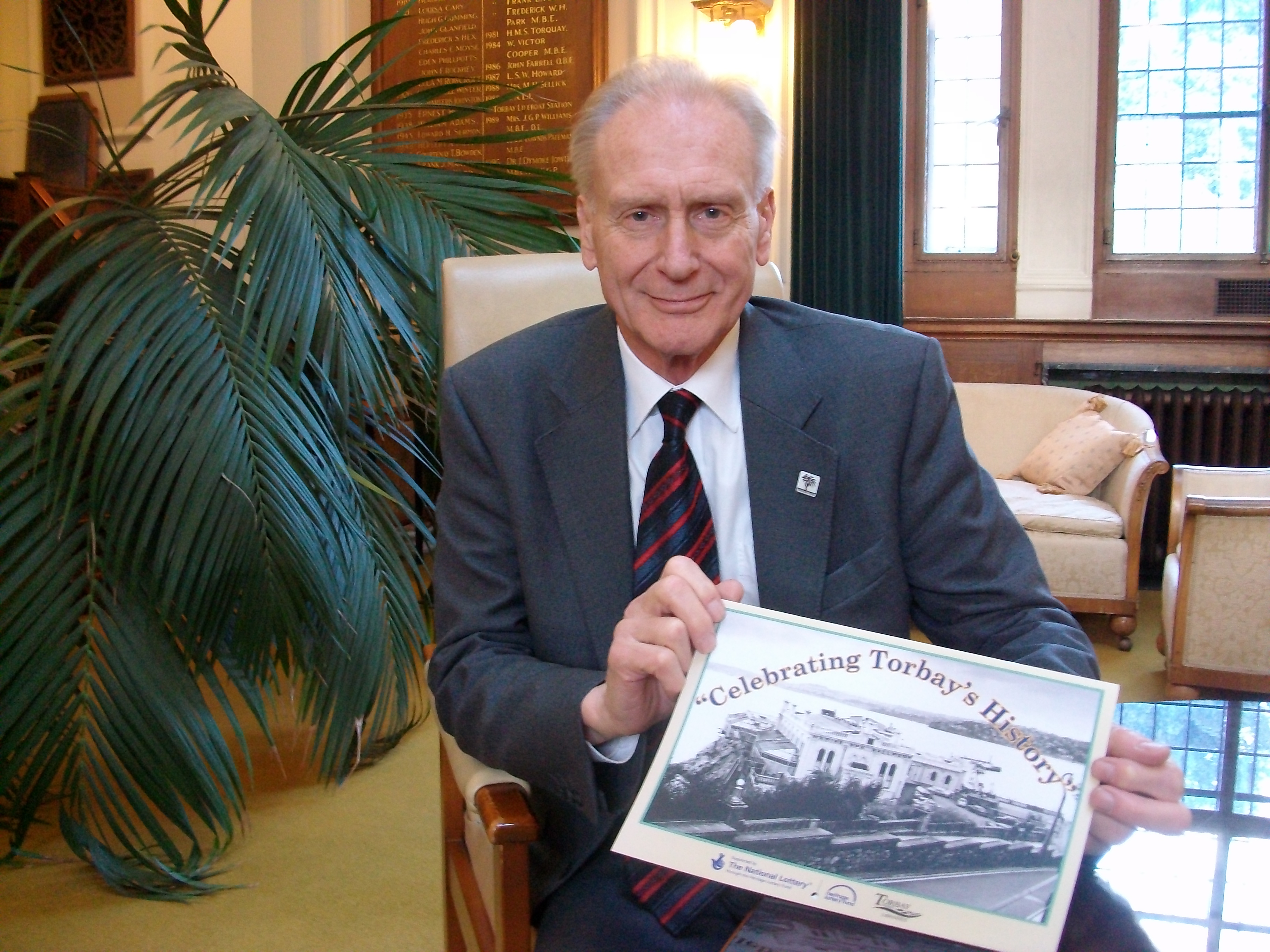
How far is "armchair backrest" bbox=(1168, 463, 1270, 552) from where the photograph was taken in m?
3.94

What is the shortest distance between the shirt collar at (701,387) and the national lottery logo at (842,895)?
0.62 meters

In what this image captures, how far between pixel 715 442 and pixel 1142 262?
5.00 meters

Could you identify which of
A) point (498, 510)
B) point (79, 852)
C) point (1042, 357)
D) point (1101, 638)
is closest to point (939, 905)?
point (498, 510)

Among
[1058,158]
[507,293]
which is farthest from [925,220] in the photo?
[507,293]

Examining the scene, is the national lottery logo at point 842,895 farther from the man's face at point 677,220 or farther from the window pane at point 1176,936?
the man's face at point 677,220

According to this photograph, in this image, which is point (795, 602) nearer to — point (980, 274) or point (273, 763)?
point (273, 763)

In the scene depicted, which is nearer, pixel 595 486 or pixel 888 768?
pixel 888 768

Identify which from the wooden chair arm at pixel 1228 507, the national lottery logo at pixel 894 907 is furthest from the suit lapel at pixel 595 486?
the wooden chair arm at pixel 1228 507

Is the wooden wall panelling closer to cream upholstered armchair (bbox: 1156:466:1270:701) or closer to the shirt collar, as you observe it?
cream upholstered armchair (bbox: 1156:466:1270:701)

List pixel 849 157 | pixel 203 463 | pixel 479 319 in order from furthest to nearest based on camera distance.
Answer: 1. pixel 849 157
2. pixel 203 463
3. pixel 479 319

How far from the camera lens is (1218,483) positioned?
397 centimetres

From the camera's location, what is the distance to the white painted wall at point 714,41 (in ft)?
15.9

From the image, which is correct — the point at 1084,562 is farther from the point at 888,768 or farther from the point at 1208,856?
the point at 888,768

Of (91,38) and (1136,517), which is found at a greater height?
(91,38)
